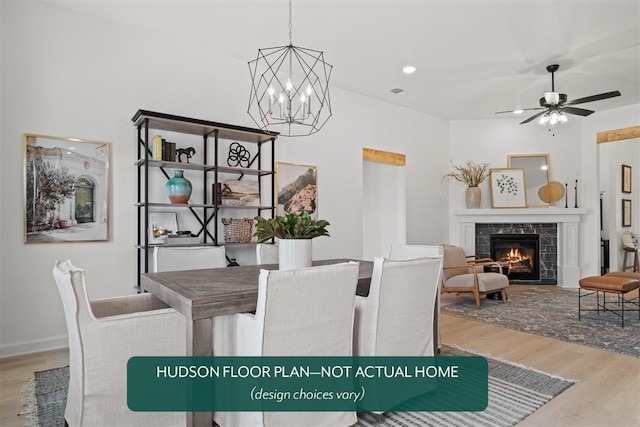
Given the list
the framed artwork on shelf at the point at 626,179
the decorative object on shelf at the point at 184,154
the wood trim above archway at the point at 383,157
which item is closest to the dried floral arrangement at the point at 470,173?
the wood trim above archway at the point at 383,157

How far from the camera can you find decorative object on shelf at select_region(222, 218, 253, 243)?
160 inches

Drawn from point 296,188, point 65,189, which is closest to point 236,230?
point 296,188

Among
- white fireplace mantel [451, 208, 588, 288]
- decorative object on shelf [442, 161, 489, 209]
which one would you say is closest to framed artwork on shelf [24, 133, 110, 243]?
decorative object on shelf [442, 161, 489, 209]

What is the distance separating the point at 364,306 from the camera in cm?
212

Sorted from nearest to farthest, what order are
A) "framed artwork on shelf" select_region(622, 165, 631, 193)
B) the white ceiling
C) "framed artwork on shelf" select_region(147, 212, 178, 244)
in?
the white ceiling < "framed artwork on shelf" select_region(147, 212, 178, 244) < "framed artwork on shelf" select_region(622, 165, 631, 193)

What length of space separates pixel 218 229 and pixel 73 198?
1.34 m

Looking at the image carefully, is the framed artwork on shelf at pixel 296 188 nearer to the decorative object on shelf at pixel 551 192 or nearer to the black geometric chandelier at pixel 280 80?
the black geometric chandelier at pixel 280 80

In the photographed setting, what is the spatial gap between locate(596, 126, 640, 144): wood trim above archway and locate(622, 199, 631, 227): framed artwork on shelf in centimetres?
210

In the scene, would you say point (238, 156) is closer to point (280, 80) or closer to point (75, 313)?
point (280, 80)

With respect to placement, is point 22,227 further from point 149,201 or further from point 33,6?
point 33,6

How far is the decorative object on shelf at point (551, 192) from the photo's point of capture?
21.8 ft

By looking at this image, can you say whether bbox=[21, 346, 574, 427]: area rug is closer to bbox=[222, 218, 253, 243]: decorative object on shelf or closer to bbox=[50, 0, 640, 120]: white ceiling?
bbox=[222, 218, 253, 243]: decorative object on shelf

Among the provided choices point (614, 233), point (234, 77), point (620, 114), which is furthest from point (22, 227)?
point (614, 233)

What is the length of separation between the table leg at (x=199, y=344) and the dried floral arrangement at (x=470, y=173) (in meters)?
5.91
